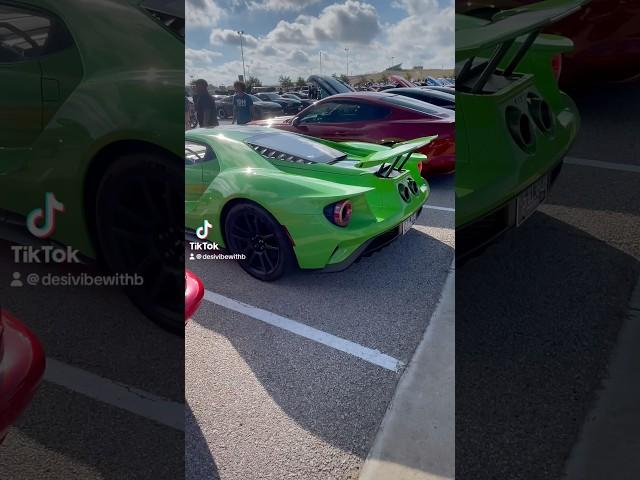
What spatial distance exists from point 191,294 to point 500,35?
2.73 feet

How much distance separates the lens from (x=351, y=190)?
1074 mm

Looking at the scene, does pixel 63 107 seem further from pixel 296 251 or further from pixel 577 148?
pixel 577 148

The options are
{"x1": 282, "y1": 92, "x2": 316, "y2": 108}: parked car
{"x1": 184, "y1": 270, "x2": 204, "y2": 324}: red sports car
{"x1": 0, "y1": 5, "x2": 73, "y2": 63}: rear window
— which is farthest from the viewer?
{"x1": 282, "y1": 92, "x2": 316, "y2": 108}: parked car

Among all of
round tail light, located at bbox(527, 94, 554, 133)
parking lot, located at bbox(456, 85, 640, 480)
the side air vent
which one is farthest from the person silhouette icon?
round tail light, located at bbox(527, 94, 554, 133)

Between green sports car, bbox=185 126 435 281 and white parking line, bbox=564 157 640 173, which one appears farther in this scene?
white parking line, bbox=564 157 640 173

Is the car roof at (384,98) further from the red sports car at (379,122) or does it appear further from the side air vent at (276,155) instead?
the side air vent at (276,155)

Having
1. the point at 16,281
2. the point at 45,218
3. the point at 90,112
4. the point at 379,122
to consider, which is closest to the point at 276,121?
the point at 379,122

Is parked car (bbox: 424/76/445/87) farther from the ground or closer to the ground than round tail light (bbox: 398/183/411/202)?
farther from the ground

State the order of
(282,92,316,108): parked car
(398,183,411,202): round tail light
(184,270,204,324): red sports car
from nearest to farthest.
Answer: (184,270,204,324): red sports car
(282,92,316,108): parked car
(398,183,411,202): round tail light

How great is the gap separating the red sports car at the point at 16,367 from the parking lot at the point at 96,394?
15 millimetres

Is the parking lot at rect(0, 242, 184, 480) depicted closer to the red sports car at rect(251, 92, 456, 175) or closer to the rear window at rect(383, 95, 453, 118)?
the red sports car at rect(251, 92, 456, 175)

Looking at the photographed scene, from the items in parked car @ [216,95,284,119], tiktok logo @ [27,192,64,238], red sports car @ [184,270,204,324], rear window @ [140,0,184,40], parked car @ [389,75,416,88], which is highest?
rear window @ [140,0,184,40]

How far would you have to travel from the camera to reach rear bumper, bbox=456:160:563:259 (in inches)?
40.1

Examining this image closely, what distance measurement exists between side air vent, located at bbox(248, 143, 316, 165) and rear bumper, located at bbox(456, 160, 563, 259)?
0.40 m
